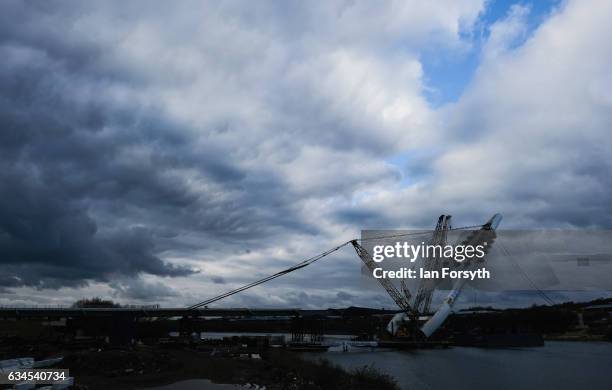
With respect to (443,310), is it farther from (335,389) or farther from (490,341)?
(335,389)

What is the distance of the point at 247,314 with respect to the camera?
172625mm

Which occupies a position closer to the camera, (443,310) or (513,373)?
(513,373)

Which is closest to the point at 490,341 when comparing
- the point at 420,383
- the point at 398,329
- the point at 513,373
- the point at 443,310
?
the point at 443,310

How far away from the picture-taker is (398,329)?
484ft

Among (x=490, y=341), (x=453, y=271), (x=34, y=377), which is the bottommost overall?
(x=490, y=341)

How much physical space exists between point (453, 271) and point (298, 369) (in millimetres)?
125671

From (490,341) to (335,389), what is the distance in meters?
131

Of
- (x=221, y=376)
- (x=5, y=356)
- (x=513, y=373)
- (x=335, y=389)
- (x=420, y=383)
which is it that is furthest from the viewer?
(x=513, y=373)

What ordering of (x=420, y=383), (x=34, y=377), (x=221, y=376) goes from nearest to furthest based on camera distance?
(x=34, y=377)
(x=221, y=376)
(x=420, y=383)

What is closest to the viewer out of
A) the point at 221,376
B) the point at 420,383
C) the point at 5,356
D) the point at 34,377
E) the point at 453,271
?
the point at 34,377

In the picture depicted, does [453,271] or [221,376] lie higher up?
[453,271]

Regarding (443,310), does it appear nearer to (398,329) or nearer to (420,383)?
(398,329)

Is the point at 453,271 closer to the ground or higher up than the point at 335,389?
higher up

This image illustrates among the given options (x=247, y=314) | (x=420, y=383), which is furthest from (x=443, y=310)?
(x=420, y=383)
